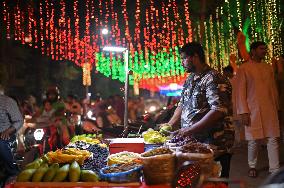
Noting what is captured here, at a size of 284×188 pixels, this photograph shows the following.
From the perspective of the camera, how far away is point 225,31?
927 inches

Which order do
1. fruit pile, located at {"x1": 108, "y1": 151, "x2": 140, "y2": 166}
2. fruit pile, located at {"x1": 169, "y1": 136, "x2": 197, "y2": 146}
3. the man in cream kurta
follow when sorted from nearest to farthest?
1. fruit pile, located at {"x1": 108, "y1": 151, "x2": 140, "y2": 166}
2. fruit pile, located at {"x1": 169, "y1": 136, "x2": 197, "y2": 146}
3. the man in cream kurta

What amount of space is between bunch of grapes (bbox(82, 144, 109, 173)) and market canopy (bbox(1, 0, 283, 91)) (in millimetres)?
10558

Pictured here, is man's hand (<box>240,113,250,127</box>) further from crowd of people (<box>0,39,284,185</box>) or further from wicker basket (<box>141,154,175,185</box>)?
wicker basket (<box>141,154,175,185</box>)

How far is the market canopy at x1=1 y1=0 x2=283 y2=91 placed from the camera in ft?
59.3

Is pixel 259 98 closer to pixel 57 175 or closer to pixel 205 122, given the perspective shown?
pixel 205 122

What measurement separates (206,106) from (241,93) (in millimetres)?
3060

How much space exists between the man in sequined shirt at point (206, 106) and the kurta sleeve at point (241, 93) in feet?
9.01

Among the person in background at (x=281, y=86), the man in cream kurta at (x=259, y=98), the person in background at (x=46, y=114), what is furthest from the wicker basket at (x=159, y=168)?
the person in background at (x=46, y=114)

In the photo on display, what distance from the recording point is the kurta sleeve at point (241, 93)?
7381mm

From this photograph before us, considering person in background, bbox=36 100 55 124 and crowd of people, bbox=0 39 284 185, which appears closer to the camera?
crowd of people, bbox=0 39 284 185

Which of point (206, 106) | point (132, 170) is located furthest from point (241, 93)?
point (132, 170)

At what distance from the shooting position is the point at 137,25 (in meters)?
19.3

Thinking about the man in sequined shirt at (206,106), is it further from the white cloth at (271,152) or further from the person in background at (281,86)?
the person in background at (281,86)

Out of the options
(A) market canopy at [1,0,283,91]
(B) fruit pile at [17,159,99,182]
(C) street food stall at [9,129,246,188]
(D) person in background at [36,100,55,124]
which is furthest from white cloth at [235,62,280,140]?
(A) market canopy at [1,0,283,91]
